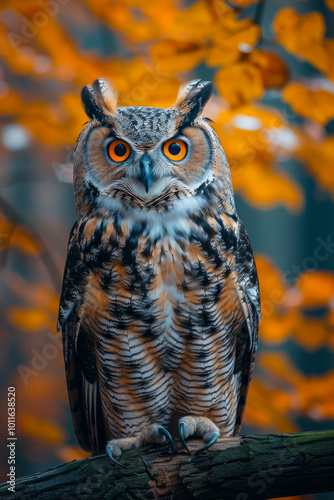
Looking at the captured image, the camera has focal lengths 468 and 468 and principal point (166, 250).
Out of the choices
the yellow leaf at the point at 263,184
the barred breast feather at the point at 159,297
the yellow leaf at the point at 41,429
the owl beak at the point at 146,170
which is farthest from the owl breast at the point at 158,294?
the yellow leaf at the point at 41,429

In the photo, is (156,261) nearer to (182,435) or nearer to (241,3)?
(182,435)

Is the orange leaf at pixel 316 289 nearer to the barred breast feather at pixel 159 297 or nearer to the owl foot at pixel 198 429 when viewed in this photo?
Answer: the barred breast feather at pixel 159 297

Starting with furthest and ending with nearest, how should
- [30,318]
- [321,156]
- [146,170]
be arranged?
[30,318] → [321,156] → [146,170]

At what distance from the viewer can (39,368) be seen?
182 centimetres

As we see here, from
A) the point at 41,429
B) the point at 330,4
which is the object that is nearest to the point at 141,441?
the point at 41,429

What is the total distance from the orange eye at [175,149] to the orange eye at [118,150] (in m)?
0.08

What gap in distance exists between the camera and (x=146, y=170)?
94 cm

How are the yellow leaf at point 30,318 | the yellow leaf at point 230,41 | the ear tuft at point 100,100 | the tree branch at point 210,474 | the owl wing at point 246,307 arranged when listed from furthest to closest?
the yellow leaf at point 30,318
the yellow leaf at point 230,41
the owl wing at point 246,307
the ear tuft at point 100,100
the tree branch at point 210,474

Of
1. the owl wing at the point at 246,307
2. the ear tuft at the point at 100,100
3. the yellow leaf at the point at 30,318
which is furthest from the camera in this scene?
the yellow leaf at the point at 30,318

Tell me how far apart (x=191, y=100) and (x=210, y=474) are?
2.62ft

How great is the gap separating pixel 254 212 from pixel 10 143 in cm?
98

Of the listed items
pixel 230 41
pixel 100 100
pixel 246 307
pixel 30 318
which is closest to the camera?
pixel 100 100

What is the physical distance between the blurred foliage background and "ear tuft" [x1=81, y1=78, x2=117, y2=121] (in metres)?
0.45

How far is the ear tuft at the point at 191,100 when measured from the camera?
1.01 m
